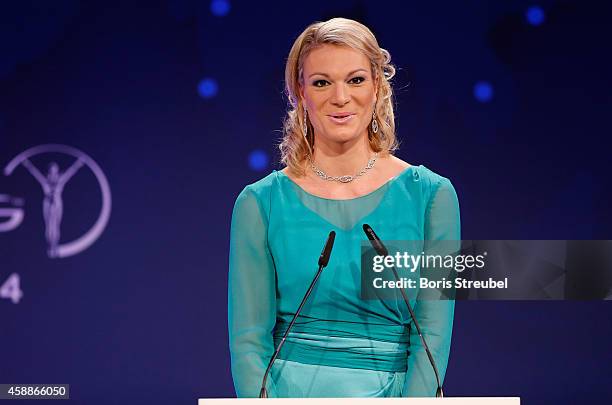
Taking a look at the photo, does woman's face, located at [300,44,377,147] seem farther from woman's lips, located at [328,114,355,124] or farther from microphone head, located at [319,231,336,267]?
microphone head, located at [319,231,336,267]

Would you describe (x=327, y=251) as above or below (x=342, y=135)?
below

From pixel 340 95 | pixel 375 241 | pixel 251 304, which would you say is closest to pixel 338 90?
pixel 340 95

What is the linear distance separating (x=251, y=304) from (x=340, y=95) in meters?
0.48

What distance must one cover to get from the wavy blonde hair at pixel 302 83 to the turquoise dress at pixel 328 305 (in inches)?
4.6

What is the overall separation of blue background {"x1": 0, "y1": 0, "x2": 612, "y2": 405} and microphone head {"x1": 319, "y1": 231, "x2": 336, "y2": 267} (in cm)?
105

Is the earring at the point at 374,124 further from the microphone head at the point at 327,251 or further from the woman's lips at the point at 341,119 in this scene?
the microphone head at the point at 327,251

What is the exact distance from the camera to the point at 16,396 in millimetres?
2850

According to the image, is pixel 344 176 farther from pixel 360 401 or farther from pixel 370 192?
pixel 360 401

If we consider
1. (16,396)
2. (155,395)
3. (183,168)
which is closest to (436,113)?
(183,168)

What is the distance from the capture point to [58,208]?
9.40ft

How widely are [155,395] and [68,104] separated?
0.95m

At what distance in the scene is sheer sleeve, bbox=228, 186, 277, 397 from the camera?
73.5 inches

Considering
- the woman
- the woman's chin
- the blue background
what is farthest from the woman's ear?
the blue background

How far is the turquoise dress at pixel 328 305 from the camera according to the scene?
186cm
